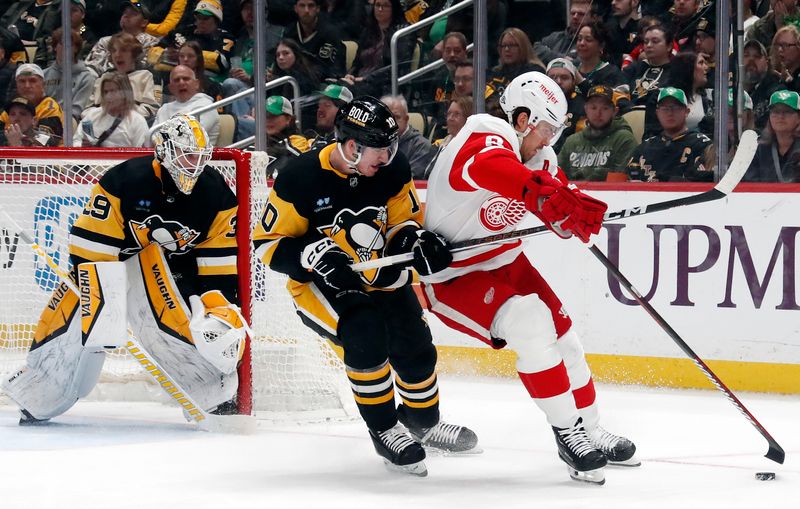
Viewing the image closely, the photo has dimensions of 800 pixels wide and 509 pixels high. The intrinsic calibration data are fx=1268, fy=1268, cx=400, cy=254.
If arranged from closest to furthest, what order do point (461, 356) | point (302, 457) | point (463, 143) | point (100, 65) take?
point (463, 143), point (302, 457), point (461, 356), point (100, 65)

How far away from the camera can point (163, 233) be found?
403 cm

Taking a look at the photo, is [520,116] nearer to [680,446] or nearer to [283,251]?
[283,251]

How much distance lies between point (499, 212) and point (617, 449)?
740 mm

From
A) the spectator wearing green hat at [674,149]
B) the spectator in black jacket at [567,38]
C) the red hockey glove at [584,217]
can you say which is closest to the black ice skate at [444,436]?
the red hockey glove at [584,217]

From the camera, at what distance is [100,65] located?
246 inches

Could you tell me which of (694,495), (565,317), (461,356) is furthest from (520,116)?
(461,356)

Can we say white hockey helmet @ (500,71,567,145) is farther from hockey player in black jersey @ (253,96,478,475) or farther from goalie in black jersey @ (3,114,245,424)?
goalie in black jersey @ (3,114,245,424)

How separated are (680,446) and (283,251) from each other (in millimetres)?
1374

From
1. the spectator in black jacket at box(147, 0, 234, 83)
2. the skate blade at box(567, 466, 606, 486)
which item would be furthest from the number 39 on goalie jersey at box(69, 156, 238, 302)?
the spectator in black jacket at box(147, 0, 234, 83)

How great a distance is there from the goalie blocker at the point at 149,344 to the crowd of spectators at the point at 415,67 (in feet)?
5.38

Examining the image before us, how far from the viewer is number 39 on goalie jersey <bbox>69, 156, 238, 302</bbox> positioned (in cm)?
397

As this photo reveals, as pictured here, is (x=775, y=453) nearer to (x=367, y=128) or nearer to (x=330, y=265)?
→ (x=330, y=265)

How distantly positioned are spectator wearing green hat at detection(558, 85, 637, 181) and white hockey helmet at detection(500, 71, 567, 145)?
1674mm

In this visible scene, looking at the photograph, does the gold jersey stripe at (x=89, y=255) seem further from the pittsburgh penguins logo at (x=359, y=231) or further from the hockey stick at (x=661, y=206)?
the hockey stick at (x=661, y=206)
